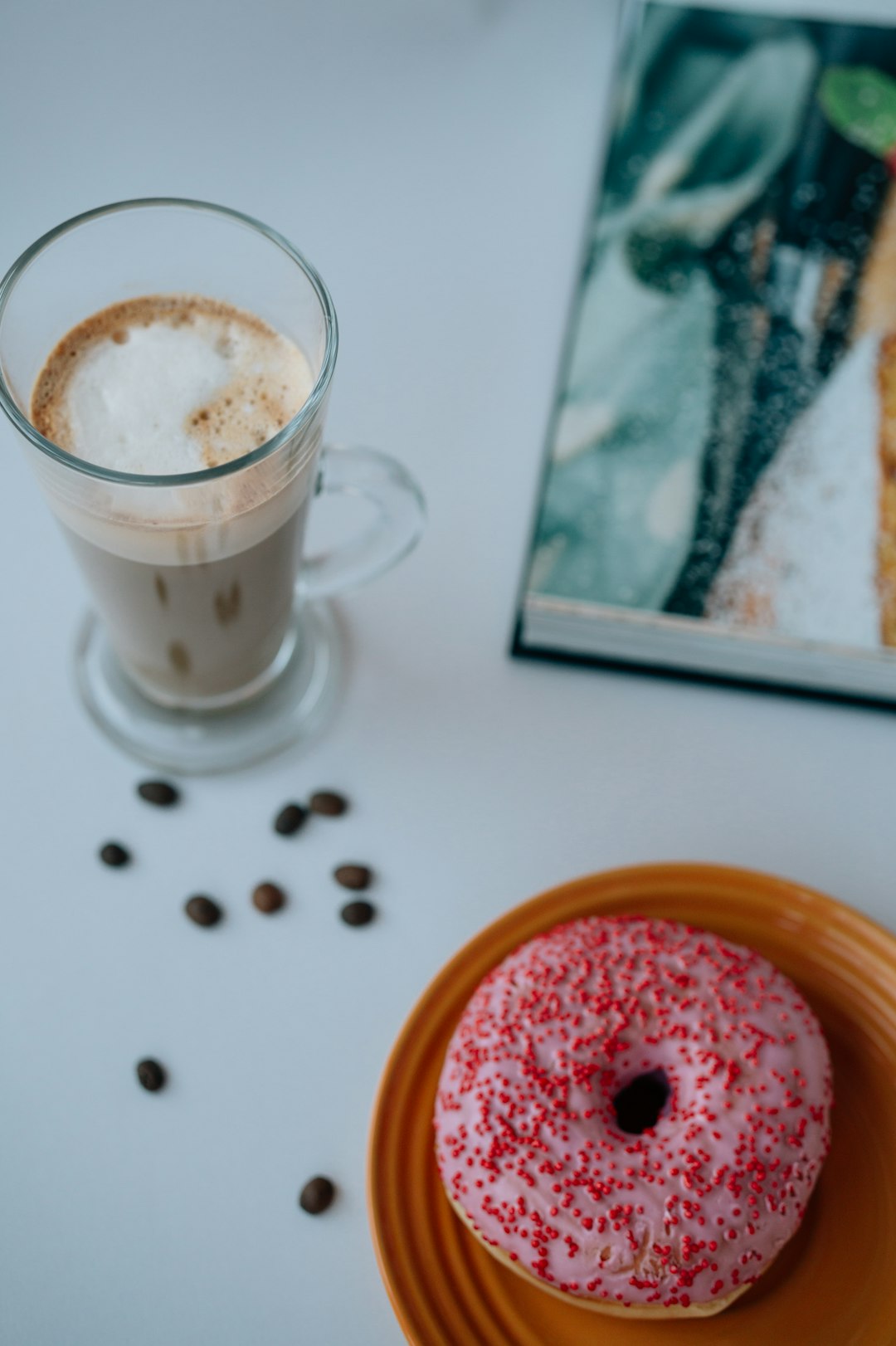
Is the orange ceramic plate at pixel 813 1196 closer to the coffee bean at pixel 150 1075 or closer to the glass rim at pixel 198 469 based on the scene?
the coffee bean at pixel 150 1075

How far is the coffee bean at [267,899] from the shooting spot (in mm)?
955

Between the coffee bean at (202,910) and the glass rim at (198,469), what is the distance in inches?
14.1

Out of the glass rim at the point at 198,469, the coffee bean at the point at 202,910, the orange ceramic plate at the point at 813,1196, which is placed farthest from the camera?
the coffee bean at the point at 202,910

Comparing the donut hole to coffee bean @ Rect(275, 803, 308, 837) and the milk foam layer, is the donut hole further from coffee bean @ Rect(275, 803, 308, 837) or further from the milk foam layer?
the milk foam layer

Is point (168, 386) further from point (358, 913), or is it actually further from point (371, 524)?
point (358, 913)

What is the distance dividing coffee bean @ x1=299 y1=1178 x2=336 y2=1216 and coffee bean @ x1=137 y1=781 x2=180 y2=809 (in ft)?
1.03

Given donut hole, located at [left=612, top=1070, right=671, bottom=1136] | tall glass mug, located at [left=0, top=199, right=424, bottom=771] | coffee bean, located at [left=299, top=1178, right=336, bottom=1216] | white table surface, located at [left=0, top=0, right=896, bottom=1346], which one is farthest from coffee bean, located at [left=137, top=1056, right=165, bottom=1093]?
donut hole, located at [left=612, top=1070, right=671, bottom=1136]

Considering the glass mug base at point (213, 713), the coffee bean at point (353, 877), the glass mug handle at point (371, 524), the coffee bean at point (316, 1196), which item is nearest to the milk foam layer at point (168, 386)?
the glass mug handle at point (371, 524)

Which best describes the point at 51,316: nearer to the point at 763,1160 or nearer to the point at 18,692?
the point at 18,692

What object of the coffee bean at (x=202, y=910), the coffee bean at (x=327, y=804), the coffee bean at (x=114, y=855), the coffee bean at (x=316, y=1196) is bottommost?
the coffee bean at (x=316, y=1196)

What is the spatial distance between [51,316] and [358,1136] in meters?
0.63

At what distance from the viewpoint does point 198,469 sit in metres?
0.77

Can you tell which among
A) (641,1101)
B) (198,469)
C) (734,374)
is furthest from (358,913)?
(734,374)

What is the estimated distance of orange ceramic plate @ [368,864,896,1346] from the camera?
2.67ft
